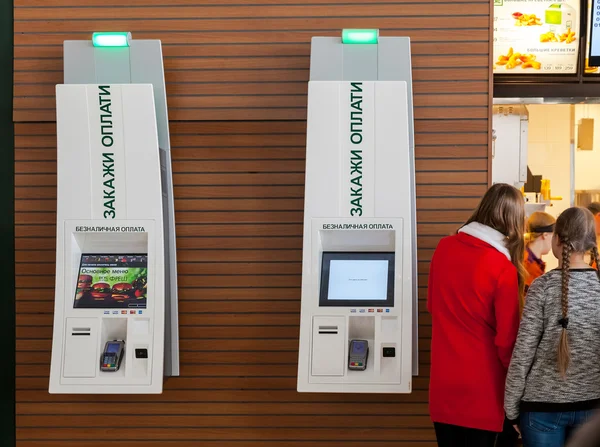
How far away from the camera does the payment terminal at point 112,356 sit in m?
3.26

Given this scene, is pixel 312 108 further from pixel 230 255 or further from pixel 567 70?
pixel 567 70

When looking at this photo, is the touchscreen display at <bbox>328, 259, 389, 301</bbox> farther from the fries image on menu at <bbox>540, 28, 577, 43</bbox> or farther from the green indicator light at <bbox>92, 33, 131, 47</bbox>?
the fries image on menu at <bbox>540, 28, 577, 43</bbox>

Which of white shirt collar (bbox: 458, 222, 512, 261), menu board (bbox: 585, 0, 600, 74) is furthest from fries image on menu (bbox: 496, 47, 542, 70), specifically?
white shirt collar (bbox: 458, 222, 512, 261)

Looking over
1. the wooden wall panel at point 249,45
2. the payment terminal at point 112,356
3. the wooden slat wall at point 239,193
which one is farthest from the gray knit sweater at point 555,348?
the payment terminal at point 112,356

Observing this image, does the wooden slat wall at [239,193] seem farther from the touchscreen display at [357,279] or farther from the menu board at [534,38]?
the menu board at [534,38]

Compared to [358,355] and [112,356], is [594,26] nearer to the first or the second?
[358,355]

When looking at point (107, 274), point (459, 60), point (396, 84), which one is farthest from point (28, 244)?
point (459, 60)

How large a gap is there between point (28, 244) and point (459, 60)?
8.21ft

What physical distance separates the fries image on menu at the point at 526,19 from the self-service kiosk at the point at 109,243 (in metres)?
2.24

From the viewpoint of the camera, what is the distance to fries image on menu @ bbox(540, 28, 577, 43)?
13.4 feet

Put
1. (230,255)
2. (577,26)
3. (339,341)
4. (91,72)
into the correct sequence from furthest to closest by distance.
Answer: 1. (577,26)
2. (230,255)
3. (91,72)
4. (339,341)

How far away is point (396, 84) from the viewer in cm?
329

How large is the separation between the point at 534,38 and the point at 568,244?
6.92ft

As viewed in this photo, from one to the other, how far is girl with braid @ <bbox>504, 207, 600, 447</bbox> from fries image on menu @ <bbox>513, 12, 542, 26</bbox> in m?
2.04
